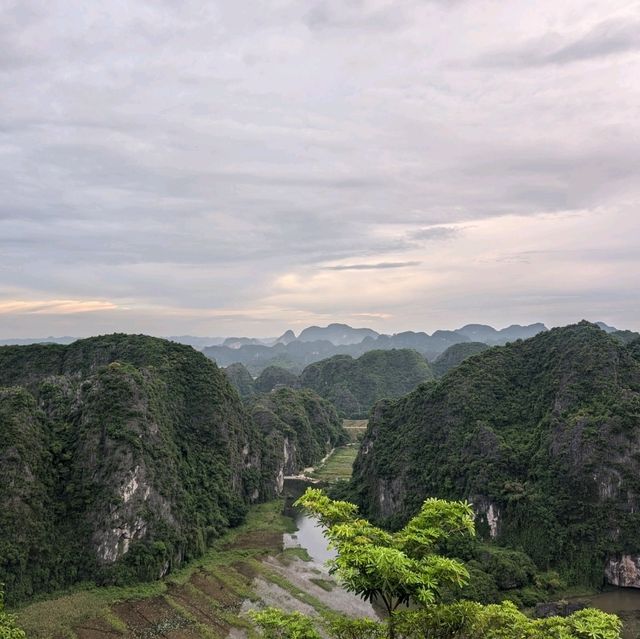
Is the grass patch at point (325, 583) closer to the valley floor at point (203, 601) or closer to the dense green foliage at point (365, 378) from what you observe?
the valley floor at point (203, 601)

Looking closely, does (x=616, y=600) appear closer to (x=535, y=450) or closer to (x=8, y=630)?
(x=535, y=450)

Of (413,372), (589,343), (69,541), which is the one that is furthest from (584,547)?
(413,372)

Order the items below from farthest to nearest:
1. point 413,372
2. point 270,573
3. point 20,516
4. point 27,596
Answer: point 413,372 → point 270,573 → point 20,516 → point 27,596

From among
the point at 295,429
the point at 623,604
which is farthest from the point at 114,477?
the point at 295,429

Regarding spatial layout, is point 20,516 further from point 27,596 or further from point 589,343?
point 589,343

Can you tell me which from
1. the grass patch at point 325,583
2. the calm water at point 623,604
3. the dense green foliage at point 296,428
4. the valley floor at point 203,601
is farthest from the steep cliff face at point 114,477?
the calm water at point 623,604
